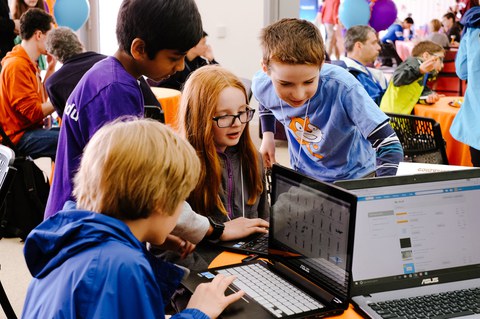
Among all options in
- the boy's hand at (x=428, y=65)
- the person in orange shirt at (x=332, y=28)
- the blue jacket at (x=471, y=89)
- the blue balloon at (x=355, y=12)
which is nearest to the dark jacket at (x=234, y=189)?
the blue jacket at (x=471, y=89)

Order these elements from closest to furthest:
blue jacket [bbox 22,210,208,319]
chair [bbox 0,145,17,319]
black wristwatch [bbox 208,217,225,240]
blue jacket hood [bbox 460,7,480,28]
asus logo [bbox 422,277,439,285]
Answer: blue jacket [bbox 22,210,208,319]
asus logo [bbox 422,277,439,285]
black wristwatch [bbox 208,217,225,240]
chair [bbox 0,145,17,319]
blue jacket hood [bbox 460,7,480,28]

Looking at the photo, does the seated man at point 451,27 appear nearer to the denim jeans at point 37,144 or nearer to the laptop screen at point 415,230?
the denim jeans at point 37,144

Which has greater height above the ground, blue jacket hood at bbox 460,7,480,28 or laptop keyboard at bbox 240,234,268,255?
blue jacket hood at bbox 460,7,480,28

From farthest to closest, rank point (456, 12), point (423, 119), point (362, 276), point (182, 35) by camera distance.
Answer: point (456, 12), point (423, 119), point (182, 35), point (362, 276)

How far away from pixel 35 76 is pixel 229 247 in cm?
324

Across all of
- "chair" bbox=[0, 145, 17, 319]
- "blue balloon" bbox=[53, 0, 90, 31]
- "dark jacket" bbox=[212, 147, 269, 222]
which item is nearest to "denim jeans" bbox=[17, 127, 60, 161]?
"blue balloon" bbox=[53, 0, 90, 31]

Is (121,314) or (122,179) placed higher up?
(122,179)

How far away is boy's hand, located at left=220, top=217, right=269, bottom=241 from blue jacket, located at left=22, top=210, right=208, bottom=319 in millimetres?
642

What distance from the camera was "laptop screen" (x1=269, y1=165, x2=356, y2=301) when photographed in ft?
4.71

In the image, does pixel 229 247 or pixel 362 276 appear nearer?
pixel 362 276

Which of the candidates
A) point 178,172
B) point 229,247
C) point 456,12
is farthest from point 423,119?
point 456,12

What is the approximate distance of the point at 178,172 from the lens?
4.39 ft

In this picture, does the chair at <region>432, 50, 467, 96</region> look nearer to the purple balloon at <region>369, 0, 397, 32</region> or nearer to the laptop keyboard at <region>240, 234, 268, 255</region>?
the purple balloon at <region>369, 0, 397, 32</region>

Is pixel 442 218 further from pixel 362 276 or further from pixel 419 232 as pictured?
pixel 362 276
